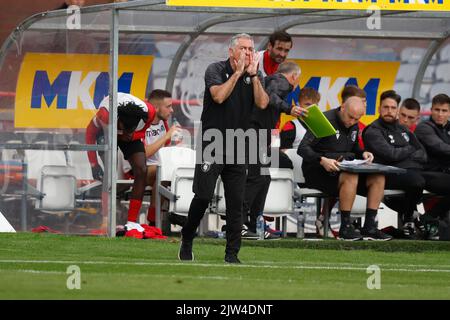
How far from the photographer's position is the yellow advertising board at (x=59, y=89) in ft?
54.5

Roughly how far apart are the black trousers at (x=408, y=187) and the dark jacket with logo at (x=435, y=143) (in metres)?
0.35

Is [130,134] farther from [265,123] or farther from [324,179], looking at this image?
[324,179]

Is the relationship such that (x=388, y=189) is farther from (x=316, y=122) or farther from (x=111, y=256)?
(x=111, y=256)

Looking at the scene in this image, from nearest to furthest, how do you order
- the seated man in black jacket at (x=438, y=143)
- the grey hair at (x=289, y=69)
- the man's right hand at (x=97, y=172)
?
1. the grey hair at (x=289, y=69)
2. the man's right hand at (x=97, y=172)
3. the seated man in black jacket at (x=438, y=143)

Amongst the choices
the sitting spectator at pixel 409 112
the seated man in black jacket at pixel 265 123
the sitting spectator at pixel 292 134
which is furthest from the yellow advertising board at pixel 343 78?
the seated man in black jacket at pixel 265 123

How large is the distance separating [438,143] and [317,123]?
2.19 meters

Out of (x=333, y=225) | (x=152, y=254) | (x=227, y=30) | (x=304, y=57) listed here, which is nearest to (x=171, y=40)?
(x=227, y=30)

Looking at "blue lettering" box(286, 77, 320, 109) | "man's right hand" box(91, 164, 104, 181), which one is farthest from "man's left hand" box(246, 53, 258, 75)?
"blue lettering" box(286, 77, 320, 109)

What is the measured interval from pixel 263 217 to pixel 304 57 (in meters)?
3.25

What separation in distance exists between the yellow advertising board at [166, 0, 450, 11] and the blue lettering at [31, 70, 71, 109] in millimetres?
1956

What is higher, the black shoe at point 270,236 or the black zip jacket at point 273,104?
the black zip jacket at point 273,104

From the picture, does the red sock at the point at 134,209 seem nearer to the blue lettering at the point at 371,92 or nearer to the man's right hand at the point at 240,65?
the man's right hand at the point at 240,65

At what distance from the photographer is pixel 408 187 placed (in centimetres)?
1731

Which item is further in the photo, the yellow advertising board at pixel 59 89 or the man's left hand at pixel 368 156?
the man's left hand at pixel 368 156
